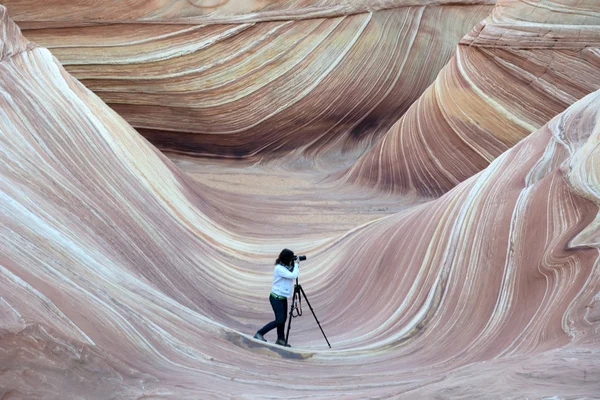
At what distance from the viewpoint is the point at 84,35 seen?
1246 cm

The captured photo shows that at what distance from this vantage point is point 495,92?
995cm

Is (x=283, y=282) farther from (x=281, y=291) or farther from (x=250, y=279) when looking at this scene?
(x=250, y=279)

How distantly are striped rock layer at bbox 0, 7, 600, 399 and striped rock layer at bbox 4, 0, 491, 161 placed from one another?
4.07 meters

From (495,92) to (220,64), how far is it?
433 cm

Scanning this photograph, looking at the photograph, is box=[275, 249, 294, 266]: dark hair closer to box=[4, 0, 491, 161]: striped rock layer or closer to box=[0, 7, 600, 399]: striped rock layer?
box=[0, 7, 600, 399]: striped rock layer

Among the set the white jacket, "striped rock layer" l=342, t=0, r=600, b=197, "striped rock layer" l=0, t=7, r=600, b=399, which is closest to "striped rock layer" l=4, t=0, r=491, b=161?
"striped rock layer" l=342, t=0, r=600, b=197

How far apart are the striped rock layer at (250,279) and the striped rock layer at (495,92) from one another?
2.61 meters

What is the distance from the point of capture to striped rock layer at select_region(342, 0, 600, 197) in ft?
30.9

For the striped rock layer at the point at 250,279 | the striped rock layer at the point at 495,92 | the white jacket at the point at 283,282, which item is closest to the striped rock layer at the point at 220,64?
the striped rock layer at the point at 495,92

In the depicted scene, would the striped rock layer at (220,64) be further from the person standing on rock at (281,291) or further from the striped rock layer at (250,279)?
the person standing on rock at (281,291)

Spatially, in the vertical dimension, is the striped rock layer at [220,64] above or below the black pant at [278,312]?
above

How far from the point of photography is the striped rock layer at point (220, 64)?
40.3ft

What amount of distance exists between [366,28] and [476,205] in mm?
7340

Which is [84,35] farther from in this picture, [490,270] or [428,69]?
[490,270]
